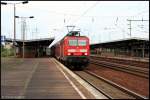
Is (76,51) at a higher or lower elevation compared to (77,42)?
lower

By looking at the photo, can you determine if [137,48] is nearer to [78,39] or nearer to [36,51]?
[36,51]

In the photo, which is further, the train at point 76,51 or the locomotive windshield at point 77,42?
the locomotive windshield at point 77,42

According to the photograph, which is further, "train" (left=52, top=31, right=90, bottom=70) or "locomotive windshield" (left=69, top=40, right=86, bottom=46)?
"locomotive windshield" (left=69, top=40, right=86, bottom=46)

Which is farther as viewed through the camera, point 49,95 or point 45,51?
point 45,51

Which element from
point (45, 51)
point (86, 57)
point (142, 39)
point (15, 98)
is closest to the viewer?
point (15, 98)

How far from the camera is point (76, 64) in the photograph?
34.9 metres

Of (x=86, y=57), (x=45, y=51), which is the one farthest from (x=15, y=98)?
(x=45, y=51)

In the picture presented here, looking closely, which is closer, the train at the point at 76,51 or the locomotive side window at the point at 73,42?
the train at the point at 76,51

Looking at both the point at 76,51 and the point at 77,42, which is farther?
the point at 77,42

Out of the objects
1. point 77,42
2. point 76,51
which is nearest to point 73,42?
A: point 77,42

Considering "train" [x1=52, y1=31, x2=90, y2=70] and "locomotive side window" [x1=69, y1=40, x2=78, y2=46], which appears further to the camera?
"locomotive side window" [x1=69, y1=40, x2=78, y2=46]

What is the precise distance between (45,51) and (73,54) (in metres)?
69.8

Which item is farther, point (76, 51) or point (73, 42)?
point (73, 42)

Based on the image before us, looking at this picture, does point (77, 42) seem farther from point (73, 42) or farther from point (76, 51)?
point (76, 51)
